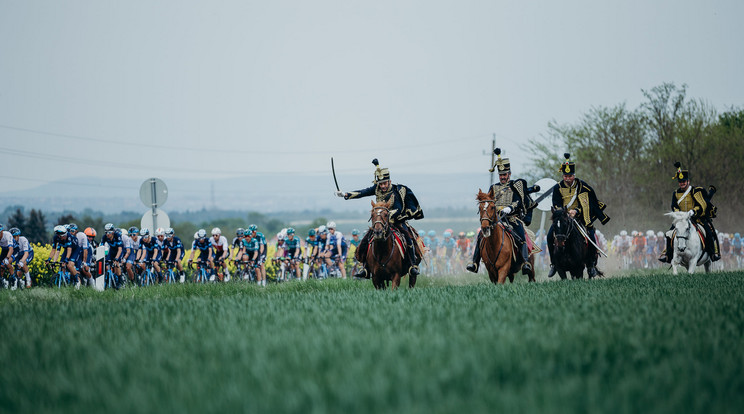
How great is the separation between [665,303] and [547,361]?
486 centimetres

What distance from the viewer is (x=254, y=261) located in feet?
94.3

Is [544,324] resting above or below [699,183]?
below

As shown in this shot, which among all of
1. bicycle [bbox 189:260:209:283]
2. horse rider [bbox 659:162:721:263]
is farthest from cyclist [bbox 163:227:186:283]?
horse rider [bbox 659:162:721:263]

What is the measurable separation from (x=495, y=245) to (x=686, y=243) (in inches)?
253

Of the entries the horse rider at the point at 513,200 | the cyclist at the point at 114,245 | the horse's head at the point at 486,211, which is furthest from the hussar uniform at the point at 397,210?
the cyclist at the point at 114,245

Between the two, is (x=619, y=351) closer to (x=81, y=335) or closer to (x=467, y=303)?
(x=467, y=303)

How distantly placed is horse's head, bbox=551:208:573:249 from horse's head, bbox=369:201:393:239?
13.0 feet

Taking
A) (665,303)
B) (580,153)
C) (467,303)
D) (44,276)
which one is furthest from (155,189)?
(580,153)

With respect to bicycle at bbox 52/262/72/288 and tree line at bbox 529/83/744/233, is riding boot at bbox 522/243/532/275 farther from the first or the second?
tree line at bbox 529/83/744/233

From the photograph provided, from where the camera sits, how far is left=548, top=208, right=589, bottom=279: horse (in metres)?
18.2

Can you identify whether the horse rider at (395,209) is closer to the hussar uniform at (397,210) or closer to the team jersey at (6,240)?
the hussar uniform at (397,210)

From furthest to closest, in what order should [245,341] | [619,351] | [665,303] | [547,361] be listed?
1. [665,303]
2. [245,341]
3. [619,351]
4. [547,361]

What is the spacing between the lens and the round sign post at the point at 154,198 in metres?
23.3

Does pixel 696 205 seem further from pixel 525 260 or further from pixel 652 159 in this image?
pixel 652 159
